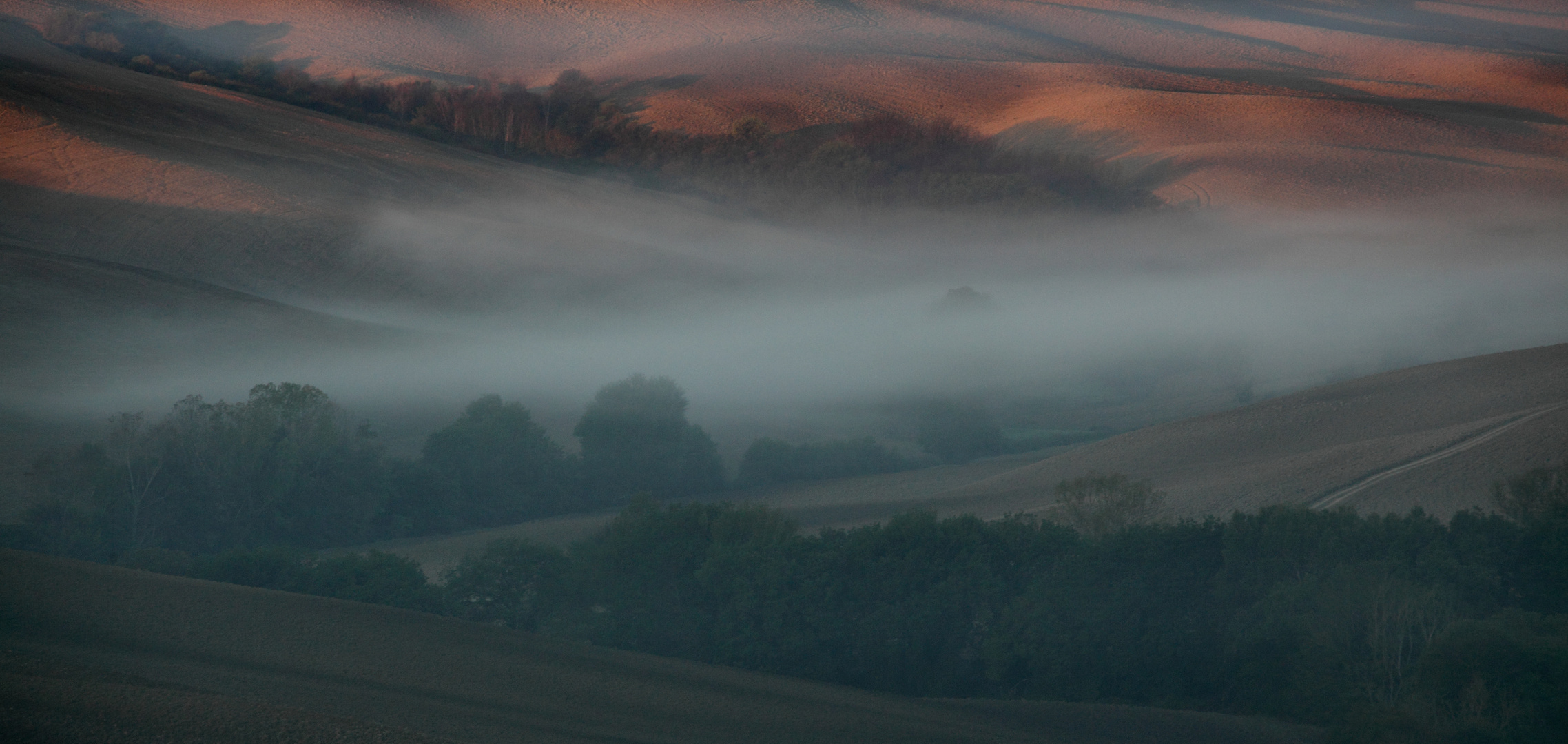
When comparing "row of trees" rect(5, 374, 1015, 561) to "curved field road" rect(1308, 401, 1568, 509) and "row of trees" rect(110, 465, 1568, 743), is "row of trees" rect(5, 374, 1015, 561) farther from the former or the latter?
"curved field road" rect(1308, 401, 1568, 509)

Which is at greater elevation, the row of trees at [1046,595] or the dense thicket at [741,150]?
the dense thicket at [741,150]

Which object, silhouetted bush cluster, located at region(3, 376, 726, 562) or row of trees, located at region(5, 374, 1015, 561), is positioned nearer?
silhouetted bush cluster, located at region(3, 376, 726, 562)

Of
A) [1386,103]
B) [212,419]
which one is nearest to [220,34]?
[212,419]

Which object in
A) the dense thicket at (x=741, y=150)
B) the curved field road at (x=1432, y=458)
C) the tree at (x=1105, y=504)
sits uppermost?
the dense thicket at (x=741, y=150)

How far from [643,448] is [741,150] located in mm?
56335

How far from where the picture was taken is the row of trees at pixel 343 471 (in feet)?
73.0

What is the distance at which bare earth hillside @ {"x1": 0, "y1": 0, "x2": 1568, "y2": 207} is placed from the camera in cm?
7000

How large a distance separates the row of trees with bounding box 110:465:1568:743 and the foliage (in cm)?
1530

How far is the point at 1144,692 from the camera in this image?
15.6 metres

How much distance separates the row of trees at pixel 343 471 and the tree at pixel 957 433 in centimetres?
283

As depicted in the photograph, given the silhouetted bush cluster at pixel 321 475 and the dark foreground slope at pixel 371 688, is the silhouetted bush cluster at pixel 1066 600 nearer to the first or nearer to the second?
the dark foreground slope at pixel 371 688

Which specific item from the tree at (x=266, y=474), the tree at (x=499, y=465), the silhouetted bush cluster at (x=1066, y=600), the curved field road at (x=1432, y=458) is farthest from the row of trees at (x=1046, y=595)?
the tree at (x=499, y=465)

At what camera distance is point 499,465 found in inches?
1204

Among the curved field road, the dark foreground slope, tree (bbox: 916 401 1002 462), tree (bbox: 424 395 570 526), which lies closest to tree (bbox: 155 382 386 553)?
tree (bbox: 424 395 570 526)
